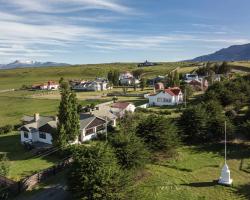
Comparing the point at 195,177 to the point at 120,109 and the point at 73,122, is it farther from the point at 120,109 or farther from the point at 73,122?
the point at 120,109

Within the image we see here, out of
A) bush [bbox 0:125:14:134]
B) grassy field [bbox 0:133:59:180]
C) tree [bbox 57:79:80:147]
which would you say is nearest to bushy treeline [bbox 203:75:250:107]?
tree [bbox 57:79:80:147]

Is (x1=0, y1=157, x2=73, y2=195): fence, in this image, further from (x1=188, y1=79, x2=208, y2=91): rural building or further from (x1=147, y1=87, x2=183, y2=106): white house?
(x1=188, y1=79, x2=208, y2=91): rural building

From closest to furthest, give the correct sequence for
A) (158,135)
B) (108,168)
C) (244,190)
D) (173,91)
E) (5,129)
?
(108,168)
(244,190)
(158,135)
(5,129)
(173,91)

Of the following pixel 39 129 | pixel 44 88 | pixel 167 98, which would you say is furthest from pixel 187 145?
pixel 44 88

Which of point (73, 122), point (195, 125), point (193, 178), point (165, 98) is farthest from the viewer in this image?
point (165, 98)

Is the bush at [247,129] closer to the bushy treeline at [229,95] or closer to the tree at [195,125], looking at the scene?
the tree at [195,125]

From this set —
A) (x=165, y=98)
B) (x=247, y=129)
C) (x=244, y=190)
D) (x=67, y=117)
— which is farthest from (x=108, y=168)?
(x=165, y=98)

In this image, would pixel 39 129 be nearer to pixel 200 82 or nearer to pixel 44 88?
pixel 200 82
